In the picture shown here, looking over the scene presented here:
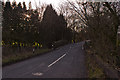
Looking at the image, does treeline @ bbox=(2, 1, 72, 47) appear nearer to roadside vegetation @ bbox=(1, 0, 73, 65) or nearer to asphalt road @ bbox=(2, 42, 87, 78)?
roadside vegetation @ bbox=(1, 0, 73, 65)

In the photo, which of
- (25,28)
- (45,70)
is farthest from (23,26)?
(45,70)

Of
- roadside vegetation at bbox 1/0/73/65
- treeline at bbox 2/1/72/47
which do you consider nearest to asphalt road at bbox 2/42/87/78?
roadside vegetation at bbox 1/0/73/65

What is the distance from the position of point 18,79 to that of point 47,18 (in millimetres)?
36638

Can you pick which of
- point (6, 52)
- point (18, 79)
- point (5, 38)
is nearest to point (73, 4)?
point (18, 79)

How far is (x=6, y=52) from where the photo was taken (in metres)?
21.2

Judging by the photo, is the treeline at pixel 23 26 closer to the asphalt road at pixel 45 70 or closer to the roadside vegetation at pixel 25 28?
the roadside vegetation at pixel 25 28

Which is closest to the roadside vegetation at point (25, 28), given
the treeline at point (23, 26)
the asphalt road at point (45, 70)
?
the treeline at point (23, 26)

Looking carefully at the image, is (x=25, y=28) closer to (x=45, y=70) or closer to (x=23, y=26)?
(x=23, y=26)

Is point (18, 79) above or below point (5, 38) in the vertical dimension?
below

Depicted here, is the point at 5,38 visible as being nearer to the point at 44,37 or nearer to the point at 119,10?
the point at 44,37

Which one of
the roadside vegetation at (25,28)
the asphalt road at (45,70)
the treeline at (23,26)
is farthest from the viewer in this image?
the treeline at (23,26)

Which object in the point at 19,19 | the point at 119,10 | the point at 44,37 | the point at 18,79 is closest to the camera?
the point at 119,10

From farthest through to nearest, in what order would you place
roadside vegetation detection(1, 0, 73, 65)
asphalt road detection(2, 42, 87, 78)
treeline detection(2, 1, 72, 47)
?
1. treeline detection(2, 1, 72, 47)
2. roadside vegetation detection(1, 0, 73, 65)
3. asphalt road detection(2, 42, 87, 78)

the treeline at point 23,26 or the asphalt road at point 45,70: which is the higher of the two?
the treeline at point 23,26
